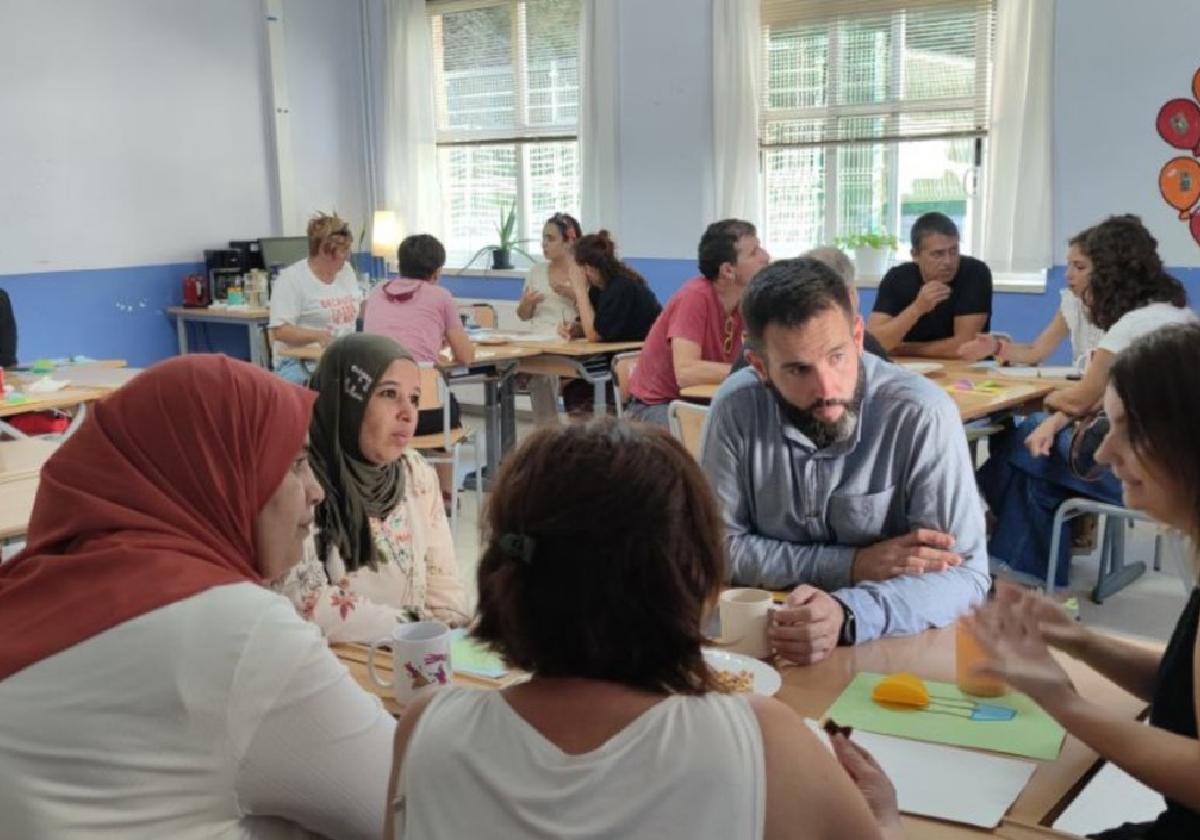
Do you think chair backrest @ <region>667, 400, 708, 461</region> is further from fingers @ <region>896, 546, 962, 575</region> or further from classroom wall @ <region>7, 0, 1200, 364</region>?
classroom wall @ <region>7, 0, 1200, 364</region>

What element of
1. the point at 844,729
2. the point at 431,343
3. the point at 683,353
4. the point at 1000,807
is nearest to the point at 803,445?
the point at 844,729

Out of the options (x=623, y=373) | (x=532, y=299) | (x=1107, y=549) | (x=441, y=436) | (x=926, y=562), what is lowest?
(x=1107, y=549)

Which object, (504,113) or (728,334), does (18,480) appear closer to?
(728,334)

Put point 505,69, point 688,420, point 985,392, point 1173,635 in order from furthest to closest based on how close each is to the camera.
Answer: point 505,69 → point 985,392 → point 688,420 → point 1173,635

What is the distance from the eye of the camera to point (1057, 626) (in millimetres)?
1623

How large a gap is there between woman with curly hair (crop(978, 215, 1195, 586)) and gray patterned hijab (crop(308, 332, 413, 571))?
2746 millimetres

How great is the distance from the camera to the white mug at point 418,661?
66.9 inches

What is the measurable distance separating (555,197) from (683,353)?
399cm

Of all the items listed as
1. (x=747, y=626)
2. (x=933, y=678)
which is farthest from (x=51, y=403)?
(x=933, y=678)

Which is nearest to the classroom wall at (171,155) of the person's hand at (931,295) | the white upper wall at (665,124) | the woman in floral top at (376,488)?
the white upper wall at (665,124)

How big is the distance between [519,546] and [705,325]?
150 inches

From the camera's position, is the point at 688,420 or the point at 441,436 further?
the point at 441,436

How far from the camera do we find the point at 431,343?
18.7 ft

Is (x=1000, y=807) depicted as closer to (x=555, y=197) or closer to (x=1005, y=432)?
(x=1005, y=432)
